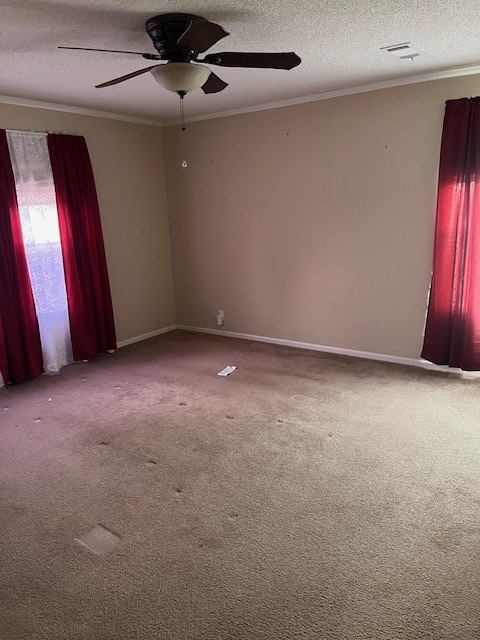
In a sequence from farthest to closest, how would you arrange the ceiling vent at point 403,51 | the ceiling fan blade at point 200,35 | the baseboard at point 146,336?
the baseboard at point 146,336 < the ceiling vent at point 403,51 < the ceiling fan blade at point 200,35

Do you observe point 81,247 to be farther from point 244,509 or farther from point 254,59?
point 244,509

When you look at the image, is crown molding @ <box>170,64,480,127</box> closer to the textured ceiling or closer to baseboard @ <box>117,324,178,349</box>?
the textured ceiling

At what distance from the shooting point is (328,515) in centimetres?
230

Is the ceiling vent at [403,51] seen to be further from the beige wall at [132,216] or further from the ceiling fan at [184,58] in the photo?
the beige wall at [132,216]

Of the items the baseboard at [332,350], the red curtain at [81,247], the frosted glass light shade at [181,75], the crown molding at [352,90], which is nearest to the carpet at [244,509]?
the baseboard at [332,350]

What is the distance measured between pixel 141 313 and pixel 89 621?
3.90 m

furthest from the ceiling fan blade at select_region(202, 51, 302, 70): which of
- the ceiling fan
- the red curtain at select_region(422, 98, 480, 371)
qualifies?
the red curtain at select_region(422, 98, 480, 371)

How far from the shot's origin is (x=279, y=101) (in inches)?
175

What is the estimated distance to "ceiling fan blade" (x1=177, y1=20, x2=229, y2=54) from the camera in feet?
6.59

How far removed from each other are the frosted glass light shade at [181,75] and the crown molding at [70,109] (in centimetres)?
A: 223

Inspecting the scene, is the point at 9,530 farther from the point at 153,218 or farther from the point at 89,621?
the point at 153,218

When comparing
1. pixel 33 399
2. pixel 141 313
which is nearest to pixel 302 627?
pixel 33 399

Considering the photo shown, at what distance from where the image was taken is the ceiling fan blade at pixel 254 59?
2285 mm

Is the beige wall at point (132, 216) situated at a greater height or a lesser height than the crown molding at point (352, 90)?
lesser
